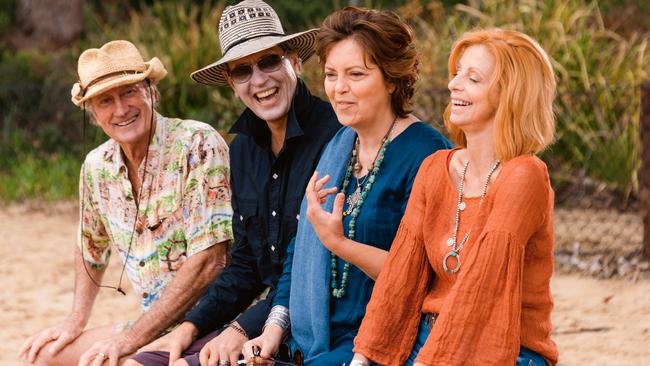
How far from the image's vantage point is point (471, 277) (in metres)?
2.78

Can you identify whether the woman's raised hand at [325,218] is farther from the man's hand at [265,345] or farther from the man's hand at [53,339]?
the man's hand at [53,339]

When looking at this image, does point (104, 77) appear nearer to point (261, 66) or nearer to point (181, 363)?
point (261, 66)

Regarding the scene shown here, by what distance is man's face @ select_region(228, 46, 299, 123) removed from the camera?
372cm

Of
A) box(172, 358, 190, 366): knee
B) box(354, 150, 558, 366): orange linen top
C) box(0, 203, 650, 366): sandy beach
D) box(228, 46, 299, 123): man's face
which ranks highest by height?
box(228, 46, 299, 123): man's face

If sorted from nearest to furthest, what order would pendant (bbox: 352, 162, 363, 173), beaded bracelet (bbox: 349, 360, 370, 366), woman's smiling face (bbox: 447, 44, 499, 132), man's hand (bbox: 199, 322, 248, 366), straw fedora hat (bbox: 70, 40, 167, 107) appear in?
1. woman's smiling face (bbox: 447, 44, 499, 132)
2. beaded bracelet (bbox: 349, 360, 370, 366)
3. pendant (bbox: 352, 162, 363, 173)
4. man's hand (bbox: 199, 322, 248, 366)
5. straw fedora hat (bbox: 70, 40, 167, 107)

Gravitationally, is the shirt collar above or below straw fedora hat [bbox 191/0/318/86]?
below

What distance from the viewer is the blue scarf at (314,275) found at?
3275 mm

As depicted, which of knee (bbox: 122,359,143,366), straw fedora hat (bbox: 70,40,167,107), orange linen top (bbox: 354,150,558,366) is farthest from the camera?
straw fedora hat (bbox: 70,40,167,107)

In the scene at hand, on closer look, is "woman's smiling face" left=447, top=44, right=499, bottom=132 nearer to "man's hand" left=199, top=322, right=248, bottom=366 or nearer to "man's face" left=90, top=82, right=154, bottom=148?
"man's hand" left=199, top=322, right=248, bottom=366

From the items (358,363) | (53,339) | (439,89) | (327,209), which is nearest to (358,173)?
(327,209)

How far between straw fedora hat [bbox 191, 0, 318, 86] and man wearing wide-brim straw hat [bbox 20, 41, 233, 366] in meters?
0.26

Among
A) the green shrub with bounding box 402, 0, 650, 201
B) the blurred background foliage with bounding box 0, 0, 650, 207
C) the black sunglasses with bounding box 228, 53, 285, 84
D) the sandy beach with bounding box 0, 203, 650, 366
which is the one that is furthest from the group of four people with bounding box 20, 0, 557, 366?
the green shrub with bounding box 402, 0, 650, 201

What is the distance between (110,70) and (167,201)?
0.55 metres

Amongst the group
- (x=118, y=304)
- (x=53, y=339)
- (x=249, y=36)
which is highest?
(x=249, y=36)
